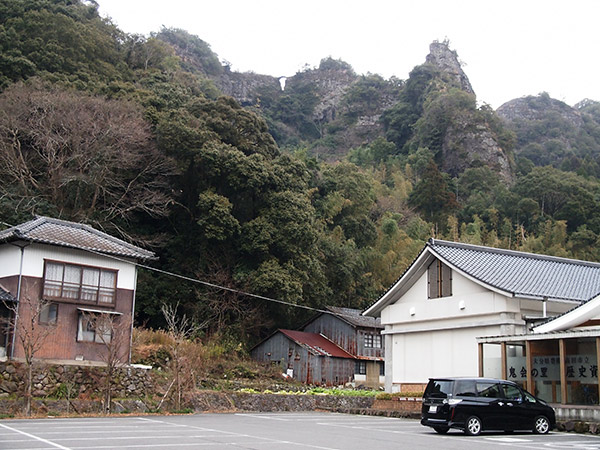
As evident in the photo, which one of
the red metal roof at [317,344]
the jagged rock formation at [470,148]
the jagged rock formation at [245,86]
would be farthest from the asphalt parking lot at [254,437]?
the jagged rock formation at [245,86]

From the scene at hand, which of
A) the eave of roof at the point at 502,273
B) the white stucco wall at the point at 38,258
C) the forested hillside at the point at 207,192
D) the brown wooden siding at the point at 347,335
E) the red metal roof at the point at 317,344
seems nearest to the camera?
the eave of roof at the point at 502,273

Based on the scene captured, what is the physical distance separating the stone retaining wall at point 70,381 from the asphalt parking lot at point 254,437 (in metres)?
6.53

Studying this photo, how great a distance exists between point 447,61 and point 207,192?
6661cm

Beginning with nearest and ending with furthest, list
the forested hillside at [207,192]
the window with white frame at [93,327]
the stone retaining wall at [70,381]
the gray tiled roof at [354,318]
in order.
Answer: the stone retaining wall at [70,381]
the window with white frame at [93,327]
the forested hillside at [207,192]
the gray tiled roof at [354,318]

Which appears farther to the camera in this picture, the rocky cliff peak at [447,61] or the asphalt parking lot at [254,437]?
the rocky cliff peak at [447,61]

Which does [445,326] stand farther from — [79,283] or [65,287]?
[65,287]

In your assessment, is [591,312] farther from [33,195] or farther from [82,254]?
[33,195]

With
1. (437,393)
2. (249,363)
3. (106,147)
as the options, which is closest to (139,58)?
(106,147)

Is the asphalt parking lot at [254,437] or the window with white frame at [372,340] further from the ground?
the window with white frame at [372,340]

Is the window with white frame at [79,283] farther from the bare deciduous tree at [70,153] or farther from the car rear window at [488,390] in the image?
the car rear window at [488,390]

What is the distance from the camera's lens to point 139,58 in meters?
54.8

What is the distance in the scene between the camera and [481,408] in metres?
14.5

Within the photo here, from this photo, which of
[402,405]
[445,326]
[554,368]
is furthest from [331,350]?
[554,368]

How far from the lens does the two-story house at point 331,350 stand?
1371 inches
